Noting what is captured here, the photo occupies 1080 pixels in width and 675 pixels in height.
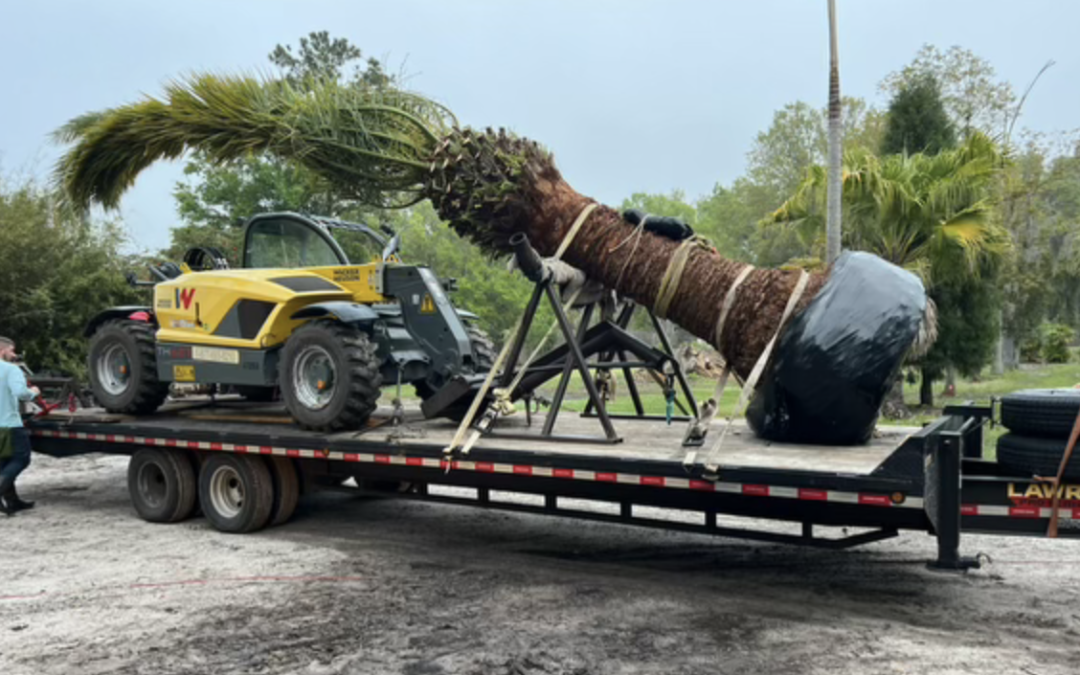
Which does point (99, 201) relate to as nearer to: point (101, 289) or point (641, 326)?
point (101, 289)

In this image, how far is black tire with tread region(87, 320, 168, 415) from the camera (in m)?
9.31

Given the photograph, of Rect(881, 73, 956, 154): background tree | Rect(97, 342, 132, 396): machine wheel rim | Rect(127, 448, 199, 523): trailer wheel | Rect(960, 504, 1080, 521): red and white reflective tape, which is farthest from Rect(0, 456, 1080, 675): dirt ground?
Rect(881, 73, 956, 154): background tree

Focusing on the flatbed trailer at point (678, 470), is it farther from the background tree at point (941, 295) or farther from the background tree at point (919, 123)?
the background tree at point (919, 123)

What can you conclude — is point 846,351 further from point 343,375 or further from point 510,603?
point 343,375

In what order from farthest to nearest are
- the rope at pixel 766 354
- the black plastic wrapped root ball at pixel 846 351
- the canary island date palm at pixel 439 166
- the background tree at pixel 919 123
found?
the background tree at pixel 919 123, the canary island date palm at pixel 439 166, the rope at pixel 766 354, the black plastic wrapped root ball at pixel 846 351

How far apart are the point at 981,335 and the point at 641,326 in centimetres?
3967

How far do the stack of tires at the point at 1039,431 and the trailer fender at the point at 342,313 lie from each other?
511 centimetres

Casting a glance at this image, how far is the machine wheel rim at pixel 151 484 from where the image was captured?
889 cm

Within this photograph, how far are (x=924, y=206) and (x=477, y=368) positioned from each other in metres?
10.2

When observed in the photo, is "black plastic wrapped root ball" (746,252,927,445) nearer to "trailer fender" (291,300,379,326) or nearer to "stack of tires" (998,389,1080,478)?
"stack of tires" (998,389,1080,478)

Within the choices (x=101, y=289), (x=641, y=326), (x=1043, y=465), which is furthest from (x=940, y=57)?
(x=1043, y=465)

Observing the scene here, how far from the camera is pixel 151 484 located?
8945 mm

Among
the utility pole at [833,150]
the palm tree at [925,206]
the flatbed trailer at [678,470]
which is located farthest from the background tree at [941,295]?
the flatbed trailer at [678,470]

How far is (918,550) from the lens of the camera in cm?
730
